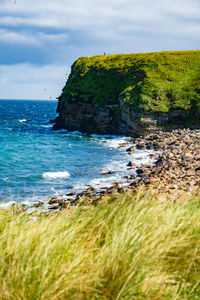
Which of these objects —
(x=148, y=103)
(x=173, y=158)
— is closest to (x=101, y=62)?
(x=148, y=103)

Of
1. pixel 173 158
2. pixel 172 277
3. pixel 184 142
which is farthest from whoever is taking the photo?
pixel 184 142

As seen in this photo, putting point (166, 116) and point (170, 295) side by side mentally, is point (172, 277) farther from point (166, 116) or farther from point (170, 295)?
point (166, 116)

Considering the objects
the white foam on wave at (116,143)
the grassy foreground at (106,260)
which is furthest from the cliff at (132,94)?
the grassy foreground at (106,260)

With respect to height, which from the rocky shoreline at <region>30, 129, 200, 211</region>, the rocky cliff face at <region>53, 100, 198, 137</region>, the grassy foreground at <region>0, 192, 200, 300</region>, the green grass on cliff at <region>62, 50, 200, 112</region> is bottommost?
the rocky shoreline at <region>30, 129, 200, 211</region>

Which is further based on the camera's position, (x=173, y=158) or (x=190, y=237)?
(x=173, y=158)

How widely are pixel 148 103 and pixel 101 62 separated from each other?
23202 mm

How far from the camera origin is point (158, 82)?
4541 cm

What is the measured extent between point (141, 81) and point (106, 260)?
44.9 metres

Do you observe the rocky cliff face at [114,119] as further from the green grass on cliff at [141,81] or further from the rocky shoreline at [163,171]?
the rocky shoreline at [163,171]

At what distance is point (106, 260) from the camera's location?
3764 mm

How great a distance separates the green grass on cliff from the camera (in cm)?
4266

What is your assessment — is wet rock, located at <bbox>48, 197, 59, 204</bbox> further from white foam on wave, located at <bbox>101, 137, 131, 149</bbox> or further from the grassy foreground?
white foam on wave, located at <bbox>101, 137, 131, 149</bbox>

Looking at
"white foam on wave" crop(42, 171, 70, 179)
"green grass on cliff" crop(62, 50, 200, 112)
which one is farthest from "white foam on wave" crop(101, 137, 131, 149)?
"white foam on wave" crop(42, 171, 70, 179)

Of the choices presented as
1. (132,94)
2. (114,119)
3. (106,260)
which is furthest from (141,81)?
(106,260)
